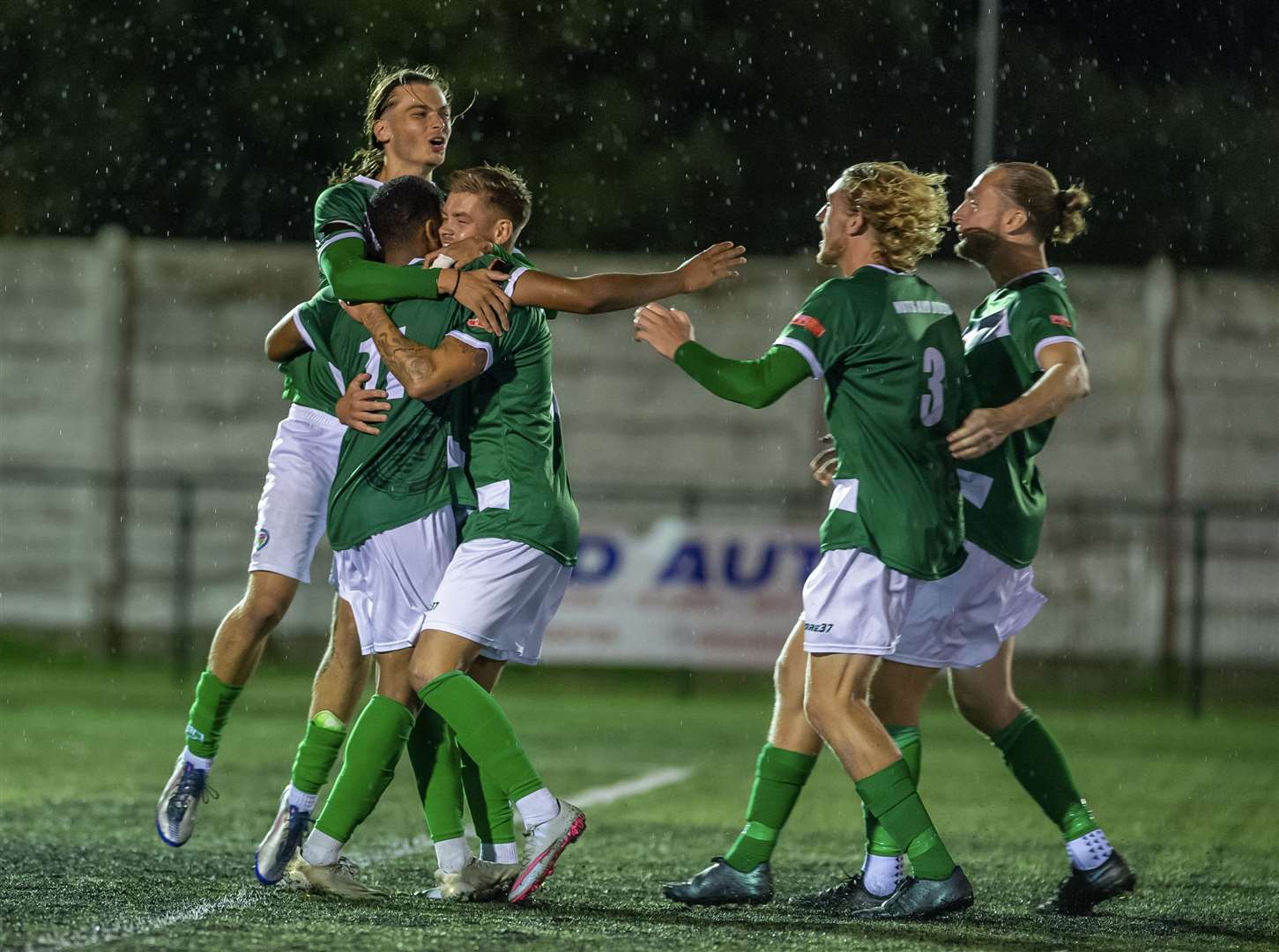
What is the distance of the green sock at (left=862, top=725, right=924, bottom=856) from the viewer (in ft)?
17.5

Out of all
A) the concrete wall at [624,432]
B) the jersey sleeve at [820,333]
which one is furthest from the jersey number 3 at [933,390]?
the concrete wall at [624,432]

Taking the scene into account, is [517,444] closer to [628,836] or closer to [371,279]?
[371,279]

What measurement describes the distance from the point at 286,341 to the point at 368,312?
69 centimetres

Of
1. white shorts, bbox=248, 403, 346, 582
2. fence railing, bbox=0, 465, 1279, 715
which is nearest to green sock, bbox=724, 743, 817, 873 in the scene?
white shorts, bbox=248, 403, 346, 582

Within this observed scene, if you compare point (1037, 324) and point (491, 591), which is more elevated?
point (1037, 324)

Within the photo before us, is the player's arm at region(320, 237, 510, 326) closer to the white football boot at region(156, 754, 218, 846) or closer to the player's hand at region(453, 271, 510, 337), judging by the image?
the player's hand at region(453, 271, 510, 337)

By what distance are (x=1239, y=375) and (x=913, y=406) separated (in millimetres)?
11239

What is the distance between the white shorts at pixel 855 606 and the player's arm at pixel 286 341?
1.81m

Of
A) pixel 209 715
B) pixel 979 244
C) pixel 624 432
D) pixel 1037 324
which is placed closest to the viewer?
pixel 1037 324

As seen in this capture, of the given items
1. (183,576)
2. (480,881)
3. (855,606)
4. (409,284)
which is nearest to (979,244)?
(855,606)

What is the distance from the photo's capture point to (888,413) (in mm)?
5293

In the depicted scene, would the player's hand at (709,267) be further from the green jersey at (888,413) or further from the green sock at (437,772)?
the green sock at (437,772)

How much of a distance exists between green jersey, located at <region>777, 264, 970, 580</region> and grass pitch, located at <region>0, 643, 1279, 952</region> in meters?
1.02

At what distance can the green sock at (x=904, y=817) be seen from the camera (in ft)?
16.9
